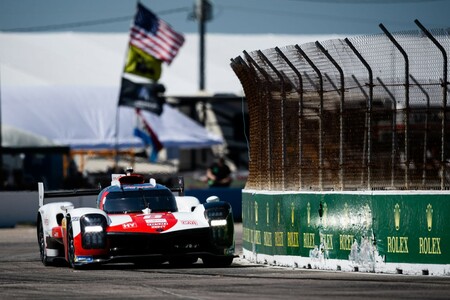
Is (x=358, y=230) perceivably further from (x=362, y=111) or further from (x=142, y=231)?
(x=142, y=231)

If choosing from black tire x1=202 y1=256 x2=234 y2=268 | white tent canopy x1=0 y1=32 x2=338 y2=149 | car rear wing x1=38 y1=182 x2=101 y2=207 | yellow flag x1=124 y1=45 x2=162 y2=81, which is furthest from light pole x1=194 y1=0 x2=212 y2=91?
black tire x1=202 y1=256 x2=234 y2=268

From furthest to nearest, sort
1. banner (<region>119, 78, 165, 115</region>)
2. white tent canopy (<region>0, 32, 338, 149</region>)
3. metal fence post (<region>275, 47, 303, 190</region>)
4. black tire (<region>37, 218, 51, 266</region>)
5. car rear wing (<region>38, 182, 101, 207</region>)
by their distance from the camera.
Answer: white tent canopy (<region>0, 32, 338, 149</region>), banner (<region>119, 78, 165, 115</region>), car rear wing (<region>38, 182, 101, 207</region>), black tire (<region>37, 218, 51, 266</region>), metal fence post (<region>275, 47, 303, 190</region>)

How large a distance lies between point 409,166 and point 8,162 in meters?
38.3

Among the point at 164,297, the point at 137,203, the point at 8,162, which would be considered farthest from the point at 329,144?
the point at 8,162

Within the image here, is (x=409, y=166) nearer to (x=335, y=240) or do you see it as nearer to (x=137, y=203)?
(x=335, y=240)

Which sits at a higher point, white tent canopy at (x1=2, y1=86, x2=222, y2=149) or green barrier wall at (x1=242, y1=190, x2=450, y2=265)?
white tent canopy at (x1=2, y1=86, x2=222, y2=149)

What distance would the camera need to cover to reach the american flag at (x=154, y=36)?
45750 millimetres

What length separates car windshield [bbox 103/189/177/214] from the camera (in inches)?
755

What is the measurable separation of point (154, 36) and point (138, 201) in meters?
27.4

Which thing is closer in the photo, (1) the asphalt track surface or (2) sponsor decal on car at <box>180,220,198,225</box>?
(1) the asphalt track surface

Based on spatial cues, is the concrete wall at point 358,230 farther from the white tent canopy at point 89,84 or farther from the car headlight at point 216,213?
the white tent canopy at point 89,84

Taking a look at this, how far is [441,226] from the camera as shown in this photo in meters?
16.0

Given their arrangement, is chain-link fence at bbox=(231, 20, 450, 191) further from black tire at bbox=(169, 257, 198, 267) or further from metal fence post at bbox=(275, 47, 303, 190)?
black tire at bbox=(169, 257, 198, 267)

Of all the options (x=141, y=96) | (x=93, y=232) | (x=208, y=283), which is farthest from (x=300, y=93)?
(x=141, y=96)
